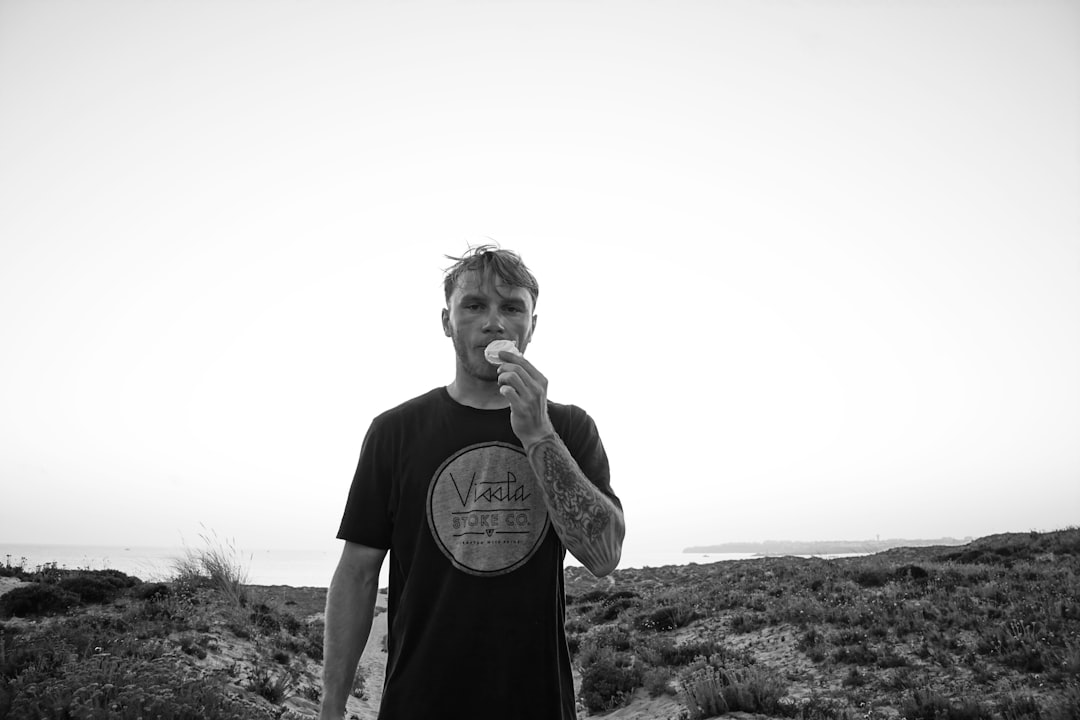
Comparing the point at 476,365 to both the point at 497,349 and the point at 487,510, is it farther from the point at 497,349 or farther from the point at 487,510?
the point at 487,510

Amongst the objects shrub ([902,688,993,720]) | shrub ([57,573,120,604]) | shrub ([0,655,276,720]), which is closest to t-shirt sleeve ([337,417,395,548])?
shrub ([0,655,276,720])

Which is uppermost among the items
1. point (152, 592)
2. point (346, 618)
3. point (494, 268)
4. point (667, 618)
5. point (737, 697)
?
point (494, 268)

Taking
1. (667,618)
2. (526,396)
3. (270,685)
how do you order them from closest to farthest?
1. (526,396)
2. (270,685)
3. (667,618)

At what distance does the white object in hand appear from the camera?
2.29 metres

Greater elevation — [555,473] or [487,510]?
[555,473]

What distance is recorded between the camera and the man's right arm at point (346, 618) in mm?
2139

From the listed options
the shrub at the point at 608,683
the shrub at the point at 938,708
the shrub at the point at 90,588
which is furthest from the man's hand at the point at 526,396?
the shrub at the point at 90,588

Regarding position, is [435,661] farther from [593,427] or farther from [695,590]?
[695,590]

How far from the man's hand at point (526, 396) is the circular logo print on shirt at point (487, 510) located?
207mm

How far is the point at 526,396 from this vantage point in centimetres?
213

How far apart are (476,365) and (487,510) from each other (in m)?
0.57

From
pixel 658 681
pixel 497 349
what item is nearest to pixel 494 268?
pixel 497 349

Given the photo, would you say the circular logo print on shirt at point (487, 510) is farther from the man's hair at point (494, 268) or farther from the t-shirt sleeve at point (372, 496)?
the man's hair at point (494, 268)

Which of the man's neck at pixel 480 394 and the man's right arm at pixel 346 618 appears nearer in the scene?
the man's right arm at pixel 346 618
